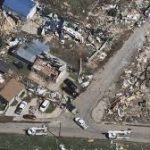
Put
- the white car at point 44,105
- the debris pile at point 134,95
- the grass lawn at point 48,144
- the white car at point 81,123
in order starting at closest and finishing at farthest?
the grass lawn at point 48,144
the white car at point 81,123
the white car at point 44,105
the debris pile at point 134,95

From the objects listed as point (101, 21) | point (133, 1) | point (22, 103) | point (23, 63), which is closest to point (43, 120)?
point (22, 103)

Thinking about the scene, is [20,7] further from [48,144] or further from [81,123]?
[48,144]

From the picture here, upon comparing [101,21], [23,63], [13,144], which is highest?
[101,21]

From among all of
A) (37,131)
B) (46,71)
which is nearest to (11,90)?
(46,71)

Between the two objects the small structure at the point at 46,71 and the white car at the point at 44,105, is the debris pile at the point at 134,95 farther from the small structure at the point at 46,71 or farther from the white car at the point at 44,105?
the small structure at the point at 46,71

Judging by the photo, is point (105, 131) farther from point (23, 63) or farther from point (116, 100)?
point (23, 63)

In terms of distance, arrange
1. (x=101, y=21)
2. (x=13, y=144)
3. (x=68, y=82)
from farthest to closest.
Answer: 1. (x=101, y=21)
2. (x=68, y=82)
3. (x=13, y=144)

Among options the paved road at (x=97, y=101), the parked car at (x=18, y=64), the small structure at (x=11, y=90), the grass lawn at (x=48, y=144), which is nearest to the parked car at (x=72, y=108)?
the paved road at (x=97, y=101)
